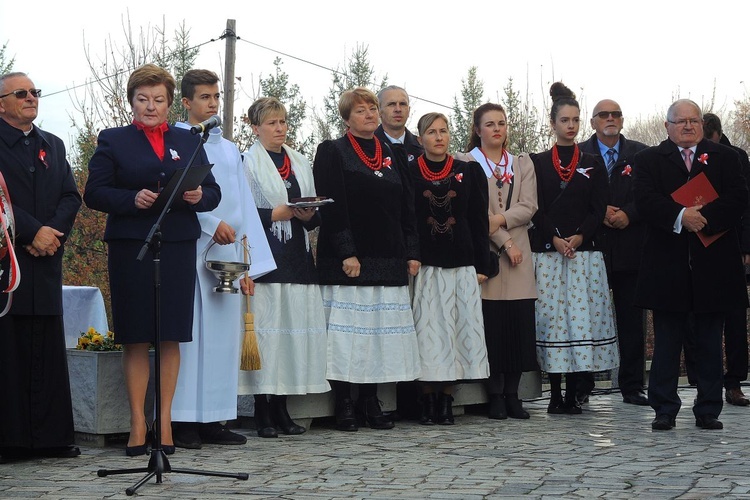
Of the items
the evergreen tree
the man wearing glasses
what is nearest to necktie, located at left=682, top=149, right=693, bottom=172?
the man wearing glasses

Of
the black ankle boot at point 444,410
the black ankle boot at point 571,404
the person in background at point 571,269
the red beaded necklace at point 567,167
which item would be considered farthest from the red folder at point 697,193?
the black ankle boot at point 444,410

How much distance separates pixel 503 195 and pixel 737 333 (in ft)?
7.74

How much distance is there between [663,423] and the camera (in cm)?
736

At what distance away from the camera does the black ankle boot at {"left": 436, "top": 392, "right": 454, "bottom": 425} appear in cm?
789

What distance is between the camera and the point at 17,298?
621cm

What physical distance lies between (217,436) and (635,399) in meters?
3.76

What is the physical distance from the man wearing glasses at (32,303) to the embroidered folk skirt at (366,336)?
1800 millimetres

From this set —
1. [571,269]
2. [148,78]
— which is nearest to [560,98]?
[571,269]

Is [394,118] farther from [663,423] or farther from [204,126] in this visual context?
[204,126]

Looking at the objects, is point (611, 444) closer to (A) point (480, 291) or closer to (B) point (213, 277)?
(A) point (480, 291)

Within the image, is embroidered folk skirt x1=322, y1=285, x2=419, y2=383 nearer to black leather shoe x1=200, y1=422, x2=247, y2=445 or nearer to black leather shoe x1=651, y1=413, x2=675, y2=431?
black leather shoe x1=200, y1=422, x2=247, y2=445

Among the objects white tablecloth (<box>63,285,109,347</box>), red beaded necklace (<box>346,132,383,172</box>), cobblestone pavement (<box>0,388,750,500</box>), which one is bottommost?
cobblestone pavement (<box>0,388,750,500</box>)

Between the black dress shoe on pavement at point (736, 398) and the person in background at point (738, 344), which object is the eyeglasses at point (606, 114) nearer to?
the person in background at point (738, 344)

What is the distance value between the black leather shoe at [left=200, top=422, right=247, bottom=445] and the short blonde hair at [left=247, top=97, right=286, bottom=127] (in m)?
1.95
